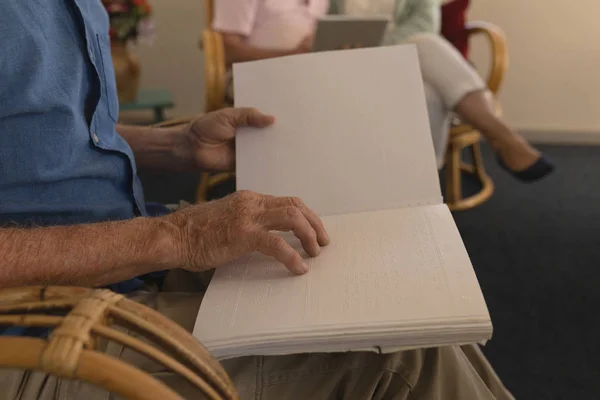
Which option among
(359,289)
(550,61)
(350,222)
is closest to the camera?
(359,289)

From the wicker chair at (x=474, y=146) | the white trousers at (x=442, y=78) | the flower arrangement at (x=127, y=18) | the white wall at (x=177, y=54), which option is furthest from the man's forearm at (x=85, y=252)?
the white wall at (x=177, y=54)

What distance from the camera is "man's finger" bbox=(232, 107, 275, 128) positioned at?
0.77m

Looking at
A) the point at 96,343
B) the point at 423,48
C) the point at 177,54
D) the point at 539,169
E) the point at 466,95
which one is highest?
the point at 96,343

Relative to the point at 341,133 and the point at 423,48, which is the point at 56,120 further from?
the point at 423,48

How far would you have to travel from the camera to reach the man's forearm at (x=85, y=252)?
0.51m

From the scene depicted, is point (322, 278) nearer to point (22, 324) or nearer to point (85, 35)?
point (22, 324)

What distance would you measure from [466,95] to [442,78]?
0.09 meters

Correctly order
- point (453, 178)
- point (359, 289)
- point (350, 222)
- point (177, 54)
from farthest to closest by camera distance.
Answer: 1. point (177, 54)
2. point (453, 178)
3. point (350, 222)
4. point (359, 289)

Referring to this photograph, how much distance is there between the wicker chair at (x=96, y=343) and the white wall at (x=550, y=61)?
247 centimetres

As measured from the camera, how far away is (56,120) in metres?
0.62

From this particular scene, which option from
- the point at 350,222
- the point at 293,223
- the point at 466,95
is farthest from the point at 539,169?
the point at 293,223

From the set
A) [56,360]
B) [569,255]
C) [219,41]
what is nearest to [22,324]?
[56,360]

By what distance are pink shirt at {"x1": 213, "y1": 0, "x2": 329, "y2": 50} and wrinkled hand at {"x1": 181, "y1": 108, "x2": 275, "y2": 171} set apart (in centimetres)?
100

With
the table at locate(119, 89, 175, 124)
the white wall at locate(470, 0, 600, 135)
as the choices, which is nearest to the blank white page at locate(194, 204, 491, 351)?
the table at locate(119, 89, 175, 124)
